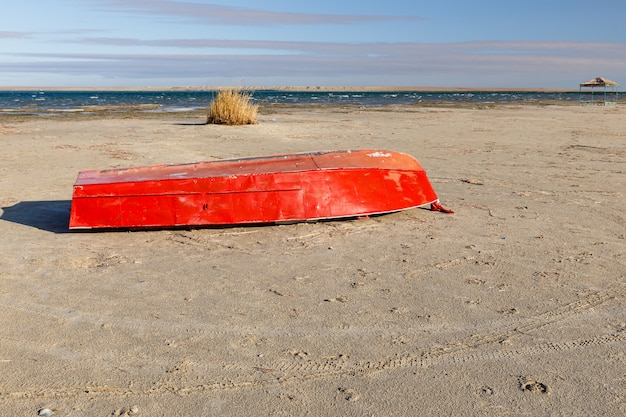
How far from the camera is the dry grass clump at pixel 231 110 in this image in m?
17.5

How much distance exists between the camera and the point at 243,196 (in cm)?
580

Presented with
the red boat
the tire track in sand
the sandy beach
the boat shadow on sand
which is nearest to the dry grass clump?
the sandy beach

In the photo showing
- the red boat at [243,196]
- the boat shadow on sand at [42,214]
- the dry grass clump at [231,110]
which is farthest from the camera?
the dry grass clump at [231,110]

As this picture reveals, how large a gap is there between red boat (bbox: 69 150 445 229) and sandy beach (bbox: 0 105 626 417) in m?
0.14

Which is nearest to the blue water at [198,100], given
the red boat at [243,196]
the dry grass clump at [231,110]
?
the dry grass clump at [231,110]

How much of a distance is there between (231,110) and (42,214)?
11.4 metres

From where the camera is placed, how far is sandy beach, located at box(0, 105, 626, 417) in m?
2.83

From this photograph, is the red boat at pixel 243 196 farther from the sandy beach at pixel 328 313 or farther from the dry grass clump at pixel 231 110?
the dry grass clump at pixel 231 110

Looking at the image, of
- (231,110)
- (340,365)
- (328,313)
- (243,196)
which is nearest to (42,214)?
(243,196)

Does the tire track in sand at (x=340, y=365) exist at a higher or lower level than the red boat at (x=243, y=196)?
lower

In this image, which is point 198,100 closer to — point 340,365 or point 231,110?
point 231,110

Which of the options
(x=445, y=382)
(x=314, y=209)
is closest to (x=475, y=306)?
(x=445, y=382)

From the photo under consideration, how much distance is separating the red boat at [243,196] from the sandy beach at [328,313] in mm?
139

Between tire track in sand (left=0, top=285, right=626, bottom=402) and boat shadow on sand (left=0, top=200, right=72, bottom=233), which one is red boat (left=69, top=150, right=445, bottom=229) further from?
tire track in sand (left=0, top=285, right=626, bottom=402)
